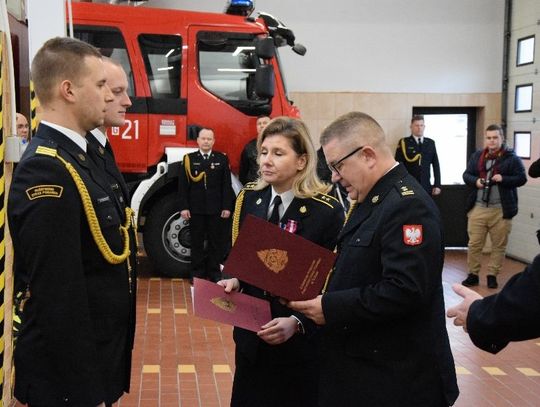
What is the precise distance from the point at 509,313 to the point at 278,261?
35.7 inches

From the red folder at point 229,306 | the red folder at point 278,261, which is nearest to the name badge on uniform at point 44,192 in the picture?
the red folder at point 278,261

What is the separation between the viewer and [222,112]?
8.66 metres

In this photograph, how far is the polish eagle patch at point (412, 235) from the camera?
2.39 m

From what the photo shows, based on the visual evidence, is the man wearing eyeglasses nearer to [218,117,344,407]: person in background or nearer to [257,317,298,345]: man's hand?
[257,317,298,345]: man's hand

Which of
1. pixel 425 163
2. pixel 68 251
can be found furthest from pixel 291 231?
pixel 425 163

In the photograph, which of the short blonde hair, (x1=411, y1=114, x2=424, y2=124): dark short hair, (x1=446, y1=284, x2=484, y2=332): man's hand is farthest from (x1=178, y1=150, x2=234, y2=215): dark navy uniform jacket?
(x1=446, y1=284, x2=484, y2=332): man's hand

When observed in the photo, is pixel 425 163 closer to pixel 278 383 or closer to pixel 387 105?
pixel 387 105

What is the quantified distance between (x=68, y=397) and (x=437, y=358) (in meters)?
1.20

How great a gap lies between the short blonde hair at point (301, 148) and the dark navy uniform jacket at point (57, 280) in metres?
1.04

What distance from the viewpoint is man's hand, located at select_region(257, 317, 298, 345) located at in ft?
9.52

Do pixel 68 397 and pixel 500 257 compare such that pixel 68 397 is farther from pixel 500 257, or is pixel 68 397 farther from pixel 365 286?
pixel 500 257

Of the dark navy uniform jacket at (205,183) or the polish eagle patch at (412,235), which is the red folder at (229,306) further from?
the dark navy uniform jacket at (205,183)

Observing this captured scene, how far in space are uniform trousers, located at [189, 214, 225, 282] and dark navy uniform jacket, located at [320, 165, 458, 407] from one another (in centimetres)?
593

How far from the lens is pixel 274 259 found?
270cm
